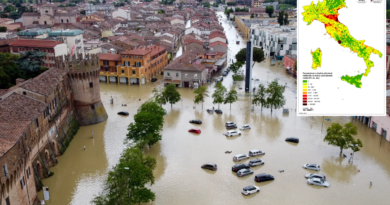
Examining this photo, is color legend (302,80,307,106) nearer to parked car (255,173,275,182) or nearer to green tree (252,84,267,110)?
parked car (255,173,275,182)

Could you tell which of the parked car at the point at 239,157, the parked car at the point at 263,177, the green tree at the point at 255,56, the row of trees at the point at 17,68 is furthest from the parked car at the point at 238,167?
the green tree at the point at 255,56

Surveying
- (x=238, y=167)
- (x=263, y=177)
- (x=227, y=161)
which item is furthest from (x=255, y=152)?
(x=263, y=177)

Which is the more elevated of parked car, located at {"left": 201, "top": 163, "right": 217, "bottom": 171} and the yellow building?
the yellow building

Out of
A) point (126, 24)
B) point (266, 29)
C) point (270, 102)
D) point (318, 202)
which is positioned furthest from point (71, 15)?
point (318, 202)

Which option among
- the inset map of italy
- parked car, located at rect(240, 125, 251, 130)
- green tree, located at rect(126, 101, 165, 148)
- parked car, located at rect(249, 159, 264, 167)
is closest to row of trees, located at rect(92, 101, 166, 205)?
green tree, located at rect(126, 101, 165, 148)

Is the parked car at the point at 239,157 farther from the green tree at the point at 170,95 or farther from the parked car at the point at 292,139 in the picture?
the green tree at the point at 170,95

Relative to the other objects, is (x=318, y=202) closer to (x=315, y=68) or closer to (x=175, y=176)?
(x=175, y=176)
